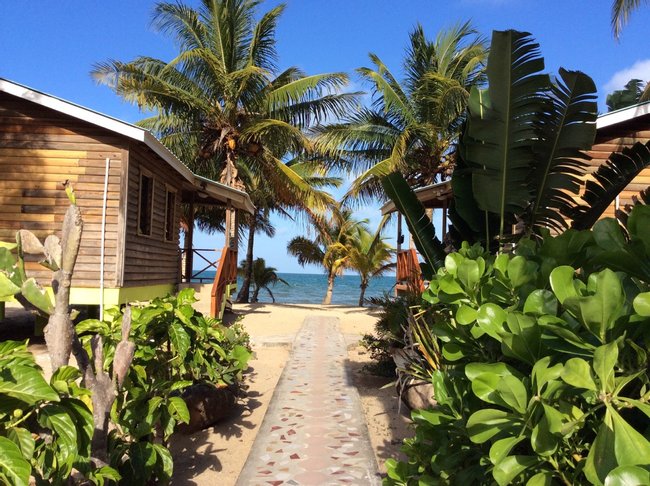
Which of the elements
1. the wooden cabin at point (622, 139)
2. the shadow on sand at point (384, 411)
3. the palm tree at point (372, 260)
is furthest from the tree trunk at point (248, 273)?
the wooden cabin at point (622, 139)

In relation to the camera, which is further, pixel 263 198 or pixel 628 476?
pixel 263 198

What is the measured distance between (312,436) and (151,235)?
8.11 metres

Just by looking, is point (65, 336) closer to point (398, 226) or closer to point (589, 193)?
point (589, 193)

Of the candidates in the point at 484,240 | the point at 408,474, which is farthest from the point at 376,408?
the point at 408,474

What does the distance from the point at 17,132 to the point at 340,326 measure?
9.38 metres

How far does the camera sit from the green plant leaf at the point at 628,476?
2.89 ft

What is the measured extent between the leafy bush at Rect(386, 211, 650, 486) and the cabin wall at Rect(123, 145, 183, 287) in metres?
9.47

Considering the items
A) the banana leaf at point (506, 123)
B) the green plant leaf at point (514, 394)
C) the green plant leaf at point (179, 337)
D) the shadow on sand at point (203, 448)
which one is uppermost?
the banana leaf at point (506, 123)

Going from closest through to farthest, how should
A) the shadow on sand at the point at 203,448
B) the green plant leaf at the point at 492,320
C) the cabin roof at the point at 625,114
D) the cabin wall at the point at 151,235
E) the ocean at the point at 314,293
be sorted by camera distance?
the green plant leaf at the point at 492,320, the shadow on sand at the point at 203,448, the cabin roof at the point at 625,114, the cabin wall at the point at 151,235, the ocean at the point at 314,293

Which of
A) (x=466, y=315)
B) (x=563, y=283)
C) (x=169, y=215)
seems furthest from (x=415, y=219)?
(x=169, y=215)

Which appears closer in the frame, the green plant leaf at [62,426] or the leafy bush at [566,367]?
the leafy bush at [566,367]

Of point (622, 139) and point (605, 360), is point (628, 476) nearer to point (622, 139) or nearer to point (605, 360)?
point (605, 360)

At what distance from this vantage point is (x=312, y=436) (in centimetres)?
512

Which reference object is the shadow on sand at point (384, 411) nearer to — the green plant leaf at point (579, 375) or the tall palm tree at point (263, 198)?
the green plant leaf at point (579, 375)
